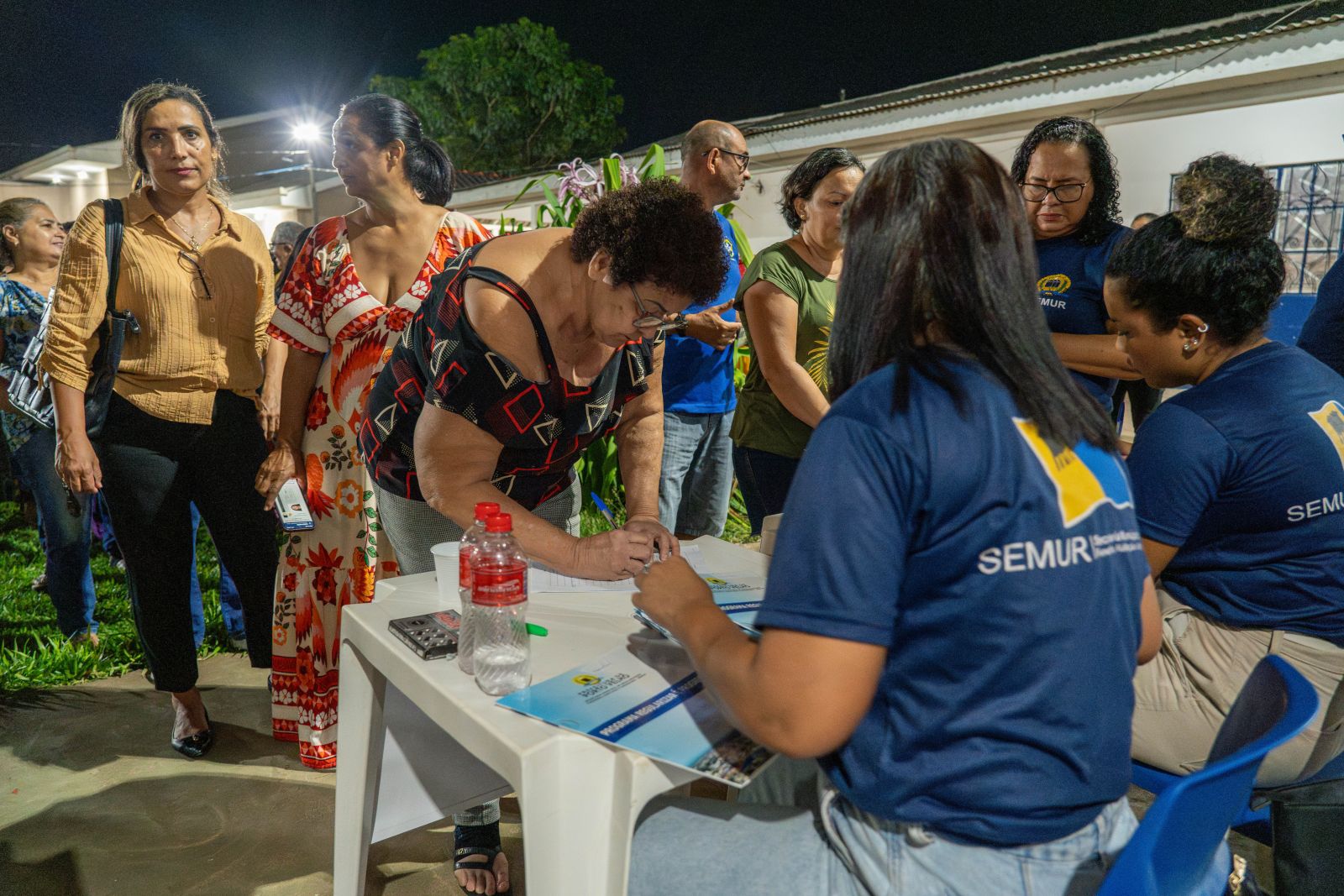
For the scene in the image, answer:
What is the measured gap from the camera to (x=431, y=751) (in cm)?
181

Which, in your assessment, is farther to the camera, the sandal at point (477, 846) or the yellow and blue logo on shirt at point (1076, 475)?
the sandal at point (477, 846)

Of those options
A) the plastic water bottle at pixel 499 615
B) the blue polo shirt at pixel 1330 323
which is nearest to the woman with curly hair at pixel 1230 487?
the plastic water bottle at pixel 499 615

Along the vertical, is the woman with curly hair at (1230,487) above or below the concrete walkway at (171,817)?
above

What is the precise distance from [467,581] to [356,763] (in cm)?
58

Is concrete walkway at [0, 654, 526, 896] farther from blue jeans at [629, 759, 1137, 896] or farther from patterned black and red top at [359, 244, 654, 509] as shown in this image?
blue jeans at [629, 759, 1137, 896]

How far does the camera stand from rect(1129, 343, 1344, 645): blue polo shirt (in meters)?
1.37

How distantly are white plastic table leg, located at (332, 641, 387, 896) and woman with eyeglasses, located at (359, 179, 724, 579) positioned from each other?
345 millimetres

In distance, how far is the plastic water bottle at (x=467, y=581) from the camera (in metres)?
1.32

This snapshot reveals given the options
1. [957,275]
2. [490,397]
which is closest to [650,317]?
[490,397]

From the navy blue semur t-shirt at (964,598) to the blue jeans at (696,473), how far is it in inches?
91.0

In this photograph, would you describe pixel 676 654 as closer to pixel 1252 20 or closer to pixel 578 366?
pixel 578 366

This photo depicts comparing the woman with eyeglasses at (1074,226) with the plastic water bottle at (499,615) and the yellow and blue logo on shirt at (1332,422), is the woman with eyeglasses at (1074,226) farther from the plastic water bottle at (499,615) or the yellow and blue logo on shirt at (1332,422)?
the plastic water bottle at (499,615)

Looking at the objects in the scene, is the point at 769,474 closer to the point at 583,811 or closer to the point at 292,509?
the point at 292,509

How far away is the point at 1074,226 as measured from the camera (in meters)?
2.45
